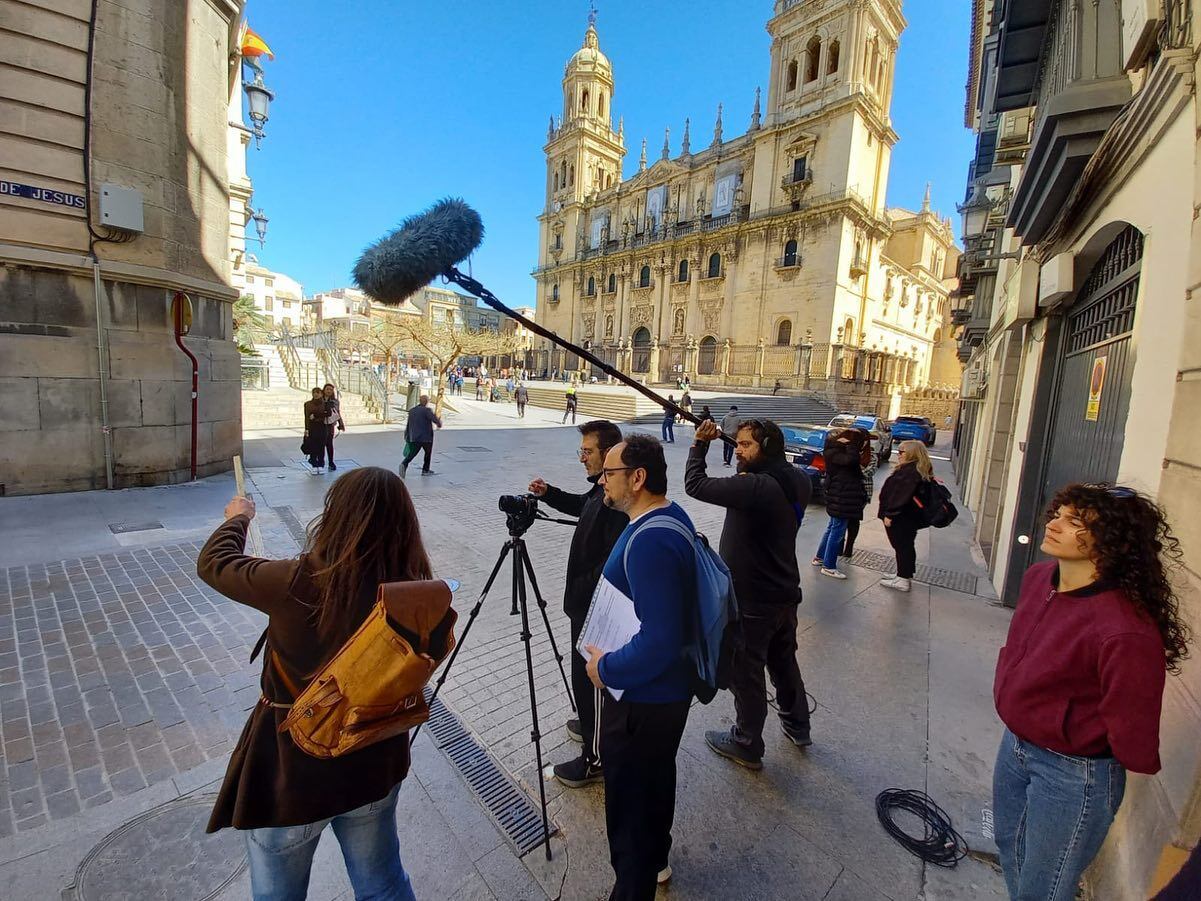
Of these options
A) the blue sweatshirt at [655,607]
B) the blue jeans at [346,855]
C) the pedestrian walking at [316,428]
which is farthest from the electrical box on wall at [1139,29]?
the pedestrian walking at [316,428]

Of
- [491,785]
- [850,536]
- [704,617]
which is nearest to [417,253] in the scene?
[704,617]

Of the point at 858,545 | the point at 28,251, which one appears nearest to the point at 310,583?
the point at 858,545

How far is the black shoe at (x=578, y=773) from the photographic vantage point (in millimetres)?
2852

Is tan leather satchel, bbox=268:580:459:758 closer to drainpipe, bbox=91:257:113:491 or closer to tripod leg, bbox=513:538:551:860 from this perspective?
tripod leg, bbox=513:538:551:860

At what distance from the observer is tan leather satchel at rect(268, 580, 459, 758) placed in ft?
4.88

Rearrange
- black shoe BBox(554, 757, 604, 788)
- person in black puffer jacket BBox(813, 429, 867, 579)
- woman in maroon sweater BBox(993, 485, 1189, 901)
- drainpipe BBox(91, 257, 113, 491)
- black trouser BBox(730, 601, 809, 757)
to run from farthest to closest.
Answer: drainpipe BBox(91, 257, 113, 491) < person in black puffer jacket BBox(813, 429, 867, 579) < black trouser BBox(730, 601, 809, 757) < black shoe BBox(554, 757, 604, 788) < woman in maroon sweater BBox(993, 485, 1189, 901)

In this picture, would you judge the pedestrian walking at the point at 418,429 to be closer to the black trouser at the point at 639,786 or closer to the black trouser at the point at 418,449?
the black trouser at the point at 418,449

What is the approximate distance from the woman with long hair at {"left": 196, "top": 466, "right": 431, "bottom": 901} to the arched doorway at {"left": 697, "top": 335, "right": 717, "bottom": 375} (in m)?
41.8

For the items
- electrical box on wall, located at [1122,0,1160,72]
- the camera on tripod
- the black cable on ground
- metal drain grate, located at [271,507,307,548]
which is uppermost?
electrical box on wall, located at [1122,0,1160,72]

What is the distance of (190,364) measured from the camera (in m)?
9.11

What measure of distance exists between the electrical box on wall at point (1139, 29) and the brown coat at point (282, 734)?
4.75m

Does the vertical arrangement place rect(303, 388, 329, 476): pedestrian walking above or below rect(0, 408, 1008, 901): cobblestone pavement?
above

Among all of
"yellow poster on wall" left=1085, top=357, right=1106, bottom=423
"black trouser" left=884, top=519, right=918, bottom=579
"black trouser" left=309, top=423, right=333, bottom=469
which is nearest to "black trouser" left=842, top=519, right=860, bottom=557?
"black trouser" left=884, top=519, right=918, bottom=579

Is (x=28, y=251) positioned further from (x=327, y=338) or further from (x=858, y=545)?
(x=327, y=338)
